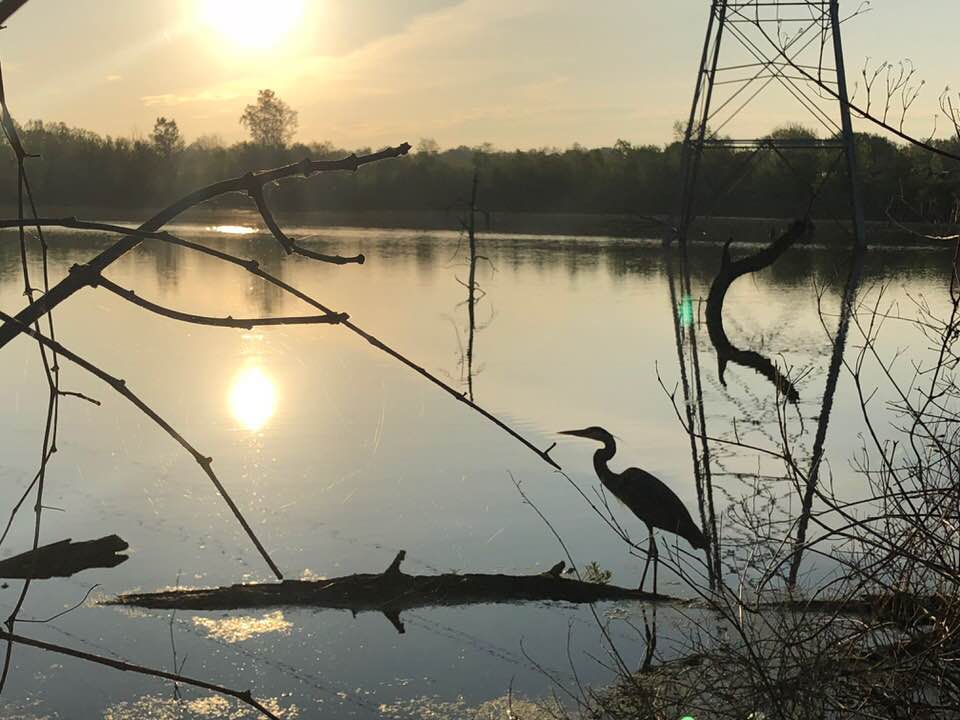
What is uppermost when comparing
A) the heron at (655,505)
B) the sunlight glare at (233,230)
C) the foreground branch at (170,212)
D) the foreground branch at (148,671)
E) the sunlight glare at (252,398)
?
the foreground branch at (170,212)

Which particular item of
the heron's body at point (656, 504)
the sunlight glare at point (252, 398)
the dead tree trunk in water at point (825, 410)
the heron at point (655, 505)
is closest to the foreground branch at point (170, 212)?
the dead tree trunk in water at point (825, 410)

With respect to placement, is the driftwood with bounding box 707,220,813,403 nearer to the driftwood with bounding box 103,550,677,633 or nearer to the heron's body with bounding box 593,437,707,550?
the heron's body with bounding box 593,437,707,550

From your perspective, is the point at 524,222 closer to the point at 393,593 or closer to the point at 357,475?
the point at 357,475

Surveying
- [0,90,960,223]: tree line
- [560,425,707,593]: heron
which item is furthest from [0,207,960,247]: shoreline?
[560,425,707,593]: heron

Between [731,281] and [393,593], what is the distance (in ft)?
32.8

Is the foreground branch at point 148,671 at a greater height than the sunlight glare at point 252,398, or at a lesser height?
greater

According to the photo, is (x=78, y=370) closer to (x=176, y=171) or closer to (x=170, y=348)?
(x=170, y=348)

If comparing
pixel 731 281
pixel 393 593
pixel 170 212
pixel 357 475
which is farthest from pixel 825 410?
pixel 170 212

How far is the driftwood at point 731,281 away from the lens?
499 inches

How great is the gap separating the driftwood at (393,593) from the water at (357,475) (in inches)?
4.2

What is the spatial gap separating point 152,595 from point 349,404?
17.0 feet

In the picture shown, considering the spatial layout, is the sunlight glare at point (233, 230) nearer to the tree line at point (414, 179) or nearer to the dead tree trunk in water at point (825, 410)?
the tree line at point (414, 179)

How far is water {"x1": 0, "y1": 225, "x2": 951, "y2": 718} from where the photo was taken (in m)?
4.19

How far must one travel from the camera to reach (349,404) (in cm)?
999
